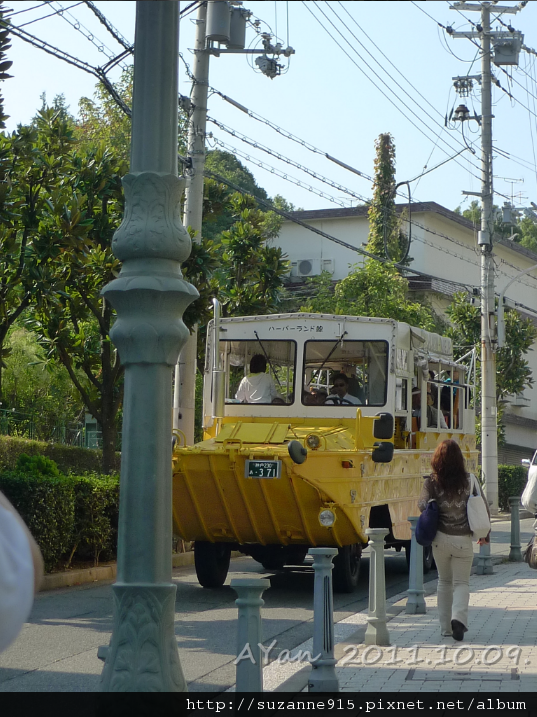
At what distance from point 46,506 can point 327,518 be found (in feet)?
12.1

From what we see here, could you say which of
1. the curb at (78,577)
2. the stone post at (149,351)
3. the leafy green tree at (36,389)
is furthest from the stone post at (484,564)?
the leafy green tree at (36,389)

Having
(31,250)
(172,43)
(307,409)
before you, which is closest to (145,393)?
(172,43)

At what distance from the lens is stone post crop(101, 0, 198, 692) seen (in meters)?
4.66

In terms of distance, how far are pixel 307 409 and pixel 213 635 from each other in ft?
13.6

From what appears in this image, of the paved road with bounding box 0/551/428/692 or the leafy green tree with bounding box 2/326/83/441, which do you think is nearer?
the paved road with bounding box 0/551/428/692

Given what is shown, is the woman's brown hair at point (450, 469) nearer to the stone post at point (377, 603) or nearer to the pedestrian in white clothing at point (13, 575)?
the stone post at point (377, 603)

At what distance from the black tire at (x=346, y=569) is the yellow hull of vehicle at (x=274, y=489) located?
14.5 inches

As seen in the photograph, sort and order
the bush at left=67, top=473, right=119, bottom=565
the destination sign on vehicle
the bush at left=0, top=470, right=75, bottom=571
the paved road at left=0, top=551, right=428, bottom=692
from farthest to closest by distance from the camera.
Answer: the bush at left=67, top=473, right=119, bottom=565 < the bush at left=0, top=470, right=75, bottom=571 < the destination sign on vehicle < the paved road at left=0, top=551, right=428, bottom=692

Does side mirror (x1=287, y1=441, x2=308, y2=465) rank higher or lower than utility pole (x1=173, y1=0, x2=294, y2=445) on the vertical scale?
lower

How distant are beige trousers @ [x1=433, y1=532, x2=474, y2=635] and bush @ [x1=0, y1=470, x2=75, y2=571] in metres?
5.33

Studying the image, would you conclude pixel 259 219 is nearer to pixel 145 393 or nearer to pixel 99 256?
pixel 99 256

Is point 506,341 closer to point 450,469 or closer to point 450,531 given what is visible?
point 450,469

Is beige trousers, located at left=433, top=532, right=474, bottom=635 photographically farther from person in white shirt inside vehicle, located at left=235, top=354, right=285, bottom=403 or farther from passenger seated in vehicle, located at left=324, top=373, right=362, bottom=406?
person in white shirt inside vehicle, located at left=235, top=354, right=285, bottom=403

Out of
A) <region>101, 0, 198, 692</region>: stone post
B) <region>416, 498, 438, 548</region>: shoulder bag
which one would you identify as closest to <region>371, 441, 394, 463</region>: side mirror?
<region>416, 498, 438, 548</region>: shoulder bag
